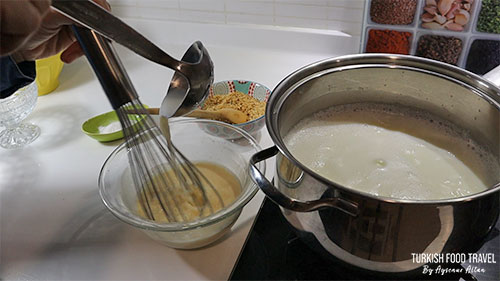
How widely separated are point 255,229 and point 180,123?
0.21 meters

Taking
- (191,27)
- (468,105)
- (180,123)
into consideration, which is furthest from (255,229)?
(191,27)

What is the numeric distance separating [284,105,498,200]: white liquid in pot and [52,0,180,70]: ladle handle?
0.26m

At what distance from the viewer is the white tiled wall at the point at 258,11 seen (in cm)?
101

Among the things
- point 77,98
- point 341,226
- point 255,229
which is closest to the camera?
point 341,226

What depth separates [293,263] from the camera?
56 centimetres

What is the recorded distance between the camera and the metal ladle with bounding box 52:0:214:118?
1.30 ft

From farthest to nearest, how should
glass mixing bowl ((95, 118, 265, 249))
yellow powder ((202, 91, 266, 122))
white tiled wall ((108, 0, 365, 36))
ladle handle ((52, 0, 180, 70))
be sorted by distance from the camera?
white tiled wall ((108, 0, 365, 36))
yellow powder ((202, 91, 266, 122))
glass mixing bowl ((95, 118, 265, 249))
ladle handle ((52, 0, 180, 70))

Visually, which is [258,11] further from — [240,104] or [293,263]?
[293,263]

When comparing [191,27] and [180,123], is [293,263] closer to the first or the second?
[180,123]

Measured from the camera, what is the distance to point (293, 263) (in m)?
0.56

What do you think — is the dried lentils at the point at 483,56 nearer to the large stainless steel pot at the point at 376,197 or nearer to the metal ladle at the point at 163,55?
the large stainless steel pot at the point at 376,197

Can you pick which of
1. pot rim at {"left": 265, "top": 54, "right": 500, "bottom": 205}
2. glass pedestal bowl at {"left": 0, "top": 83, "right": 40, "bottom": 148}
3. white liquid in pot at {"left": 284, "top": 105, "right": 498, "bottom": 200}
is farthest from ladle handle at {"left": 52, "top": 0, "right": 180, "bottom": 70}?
glass pedestal bowl at {"left": 0, "top": 83, "right": 40, "bottom": 148}

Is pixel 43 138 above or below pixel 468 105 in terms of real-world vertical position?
below

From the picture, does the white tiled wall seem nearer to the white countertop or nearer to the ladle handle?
the white countertop
